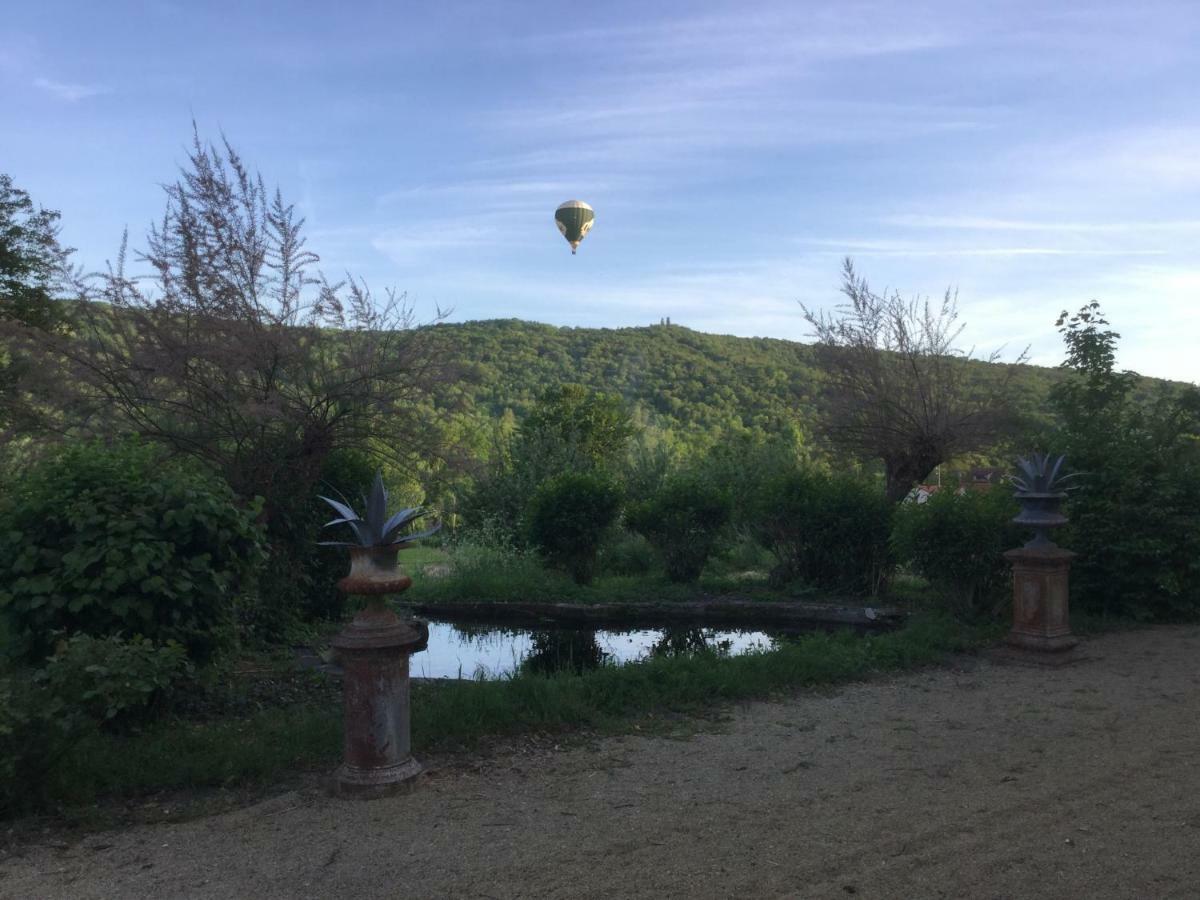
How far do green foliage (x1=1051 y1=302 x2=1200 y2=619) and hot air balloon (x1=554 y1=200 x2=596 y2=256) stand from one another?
12175 mm

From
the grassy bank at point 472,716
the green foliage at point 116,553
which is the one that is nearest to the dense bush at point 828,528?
the grassy bank at point 472,716

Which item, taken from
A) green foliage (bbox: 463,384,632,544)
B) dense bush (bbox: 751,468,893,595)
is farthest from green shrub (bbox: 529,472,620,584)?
dense bush (bbox: 751,468,893,595)

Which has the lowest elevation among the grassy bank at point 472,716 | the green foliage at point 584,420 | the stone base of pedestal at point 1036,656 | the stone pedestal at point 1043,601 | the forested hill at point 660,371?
the stone base of pedestal at point 1036,656

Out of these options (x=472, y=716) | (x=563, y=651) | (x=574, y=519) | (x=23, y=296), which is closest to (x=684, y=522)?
(x=574, y=519)

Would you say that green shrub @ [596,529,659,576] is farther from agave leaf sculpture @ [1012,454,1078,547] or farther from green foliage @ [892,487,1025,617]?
agave leaf sculpture @ [1012,454,1078,547]

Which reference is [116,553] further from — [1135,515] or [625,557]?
[625,557]

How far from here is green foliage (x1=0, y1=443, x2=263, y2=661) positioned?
16.5ft

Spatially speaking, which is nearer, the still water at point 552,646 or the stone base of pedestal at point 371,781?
the stone base of pedestal at point 371,781

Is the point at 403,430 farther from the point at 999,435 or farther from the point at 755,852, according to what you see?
the point at 999,435

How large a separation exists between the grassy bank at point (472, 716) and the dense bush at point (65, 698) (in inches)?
7.2

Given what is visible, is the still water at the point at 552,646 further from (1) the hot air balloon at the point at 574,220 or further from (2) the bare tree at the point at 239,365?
(1) the hot air balloon at the point at 574,220

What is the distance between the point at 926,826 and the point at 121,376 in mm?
6412

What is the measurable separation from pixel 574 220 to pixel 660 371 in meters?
23.2

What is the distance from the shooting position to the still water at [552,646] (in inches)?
343
